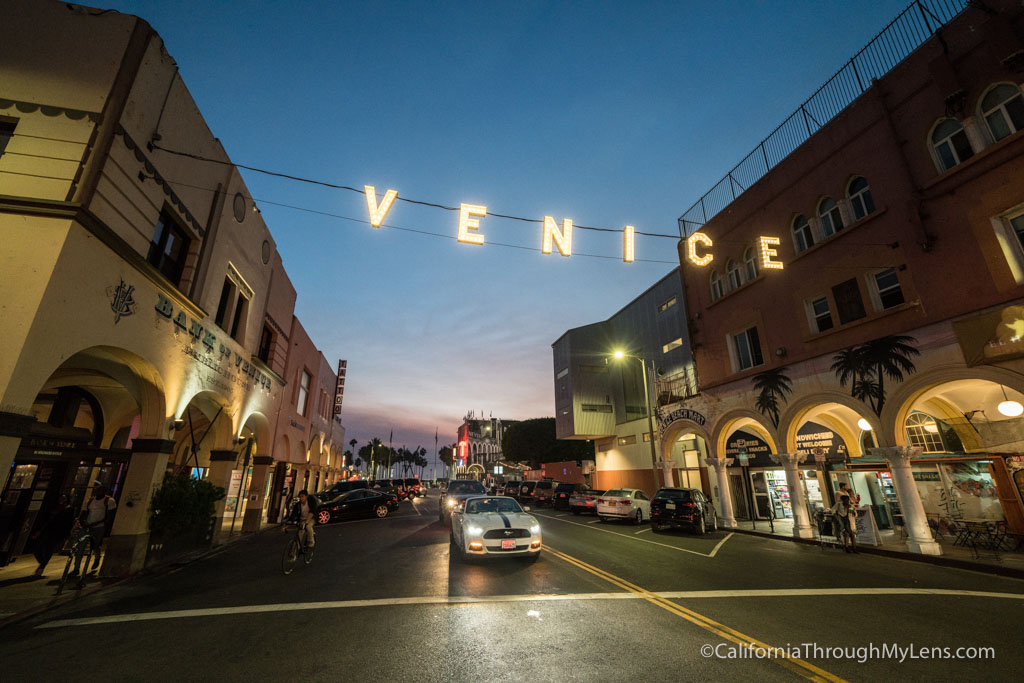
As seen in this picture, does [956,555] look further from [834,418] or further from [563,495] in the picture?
[563,495]

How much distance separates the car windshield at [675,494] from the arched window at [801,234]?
1055 cm

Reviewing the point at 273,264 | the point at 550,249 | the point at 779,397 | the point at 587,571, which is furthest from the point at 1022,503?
the point at 273,264

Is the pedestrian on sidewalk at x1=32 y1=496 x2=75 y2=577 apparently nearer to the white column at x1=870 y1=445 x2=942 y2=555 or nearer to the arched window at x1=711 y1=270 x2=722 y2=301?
the white column at x1=870 y1=445 x2=942 y2=555

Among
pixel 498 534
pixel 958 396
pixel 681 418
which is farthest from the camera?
pixel 681 418

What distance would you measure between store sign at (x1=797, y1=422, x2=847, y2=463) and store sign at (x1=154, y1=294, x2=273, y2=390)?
68.3ft

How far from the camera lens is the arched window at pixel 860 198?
45.8 feet

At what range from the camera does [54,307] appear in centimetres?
673

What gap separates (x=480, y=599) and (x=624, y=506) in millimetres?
12829

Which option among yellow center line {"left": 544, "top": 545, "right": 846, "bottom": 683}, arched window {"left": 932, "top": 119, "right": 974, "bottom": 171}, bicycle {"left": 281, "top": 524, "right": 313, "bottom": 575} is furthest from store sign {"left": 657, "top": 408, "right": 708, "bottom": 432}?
bicycle {"left": 281, "top": 524, "right": 313, "bottom": 575}

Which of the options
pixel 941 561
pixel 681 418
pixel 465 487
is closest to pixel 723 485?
pixel 681 418

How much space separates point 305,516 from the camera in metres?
9.46

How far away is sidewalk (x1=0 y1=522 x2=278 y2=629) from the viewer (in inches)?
263

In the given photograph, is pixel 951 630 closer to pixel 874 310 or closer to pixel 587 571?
pixel 587 571

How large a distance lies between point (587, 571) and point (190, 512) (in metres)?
10.3
